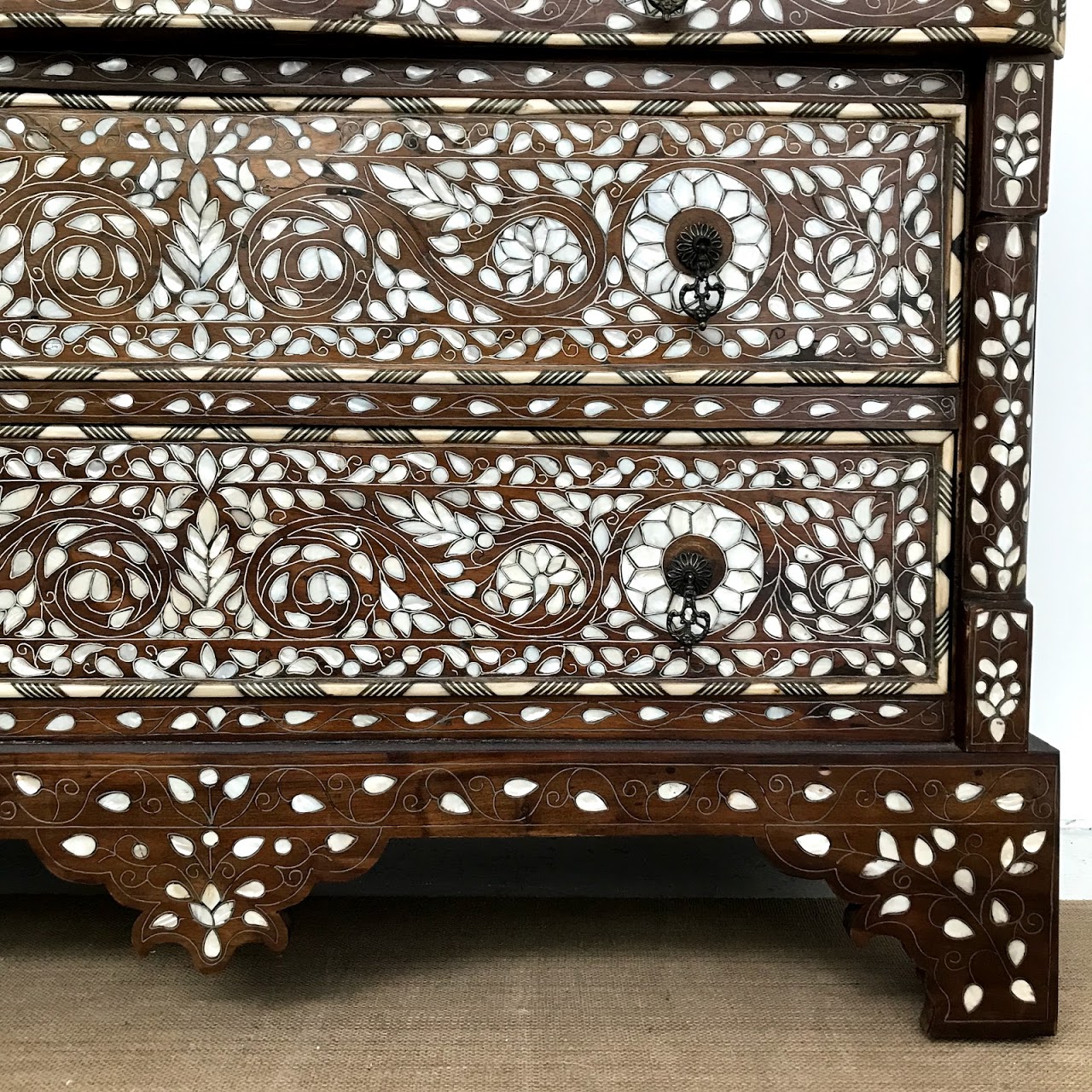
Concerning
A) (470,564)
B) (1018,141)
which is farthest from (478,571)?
(1018,141)

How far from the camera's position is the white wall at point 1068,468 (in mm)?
1341

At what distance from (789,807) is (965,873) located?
0.62ft

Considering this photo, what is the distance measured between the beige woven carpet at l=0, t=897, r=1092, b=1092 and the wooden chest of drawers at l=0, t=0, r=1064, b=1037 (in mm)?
115

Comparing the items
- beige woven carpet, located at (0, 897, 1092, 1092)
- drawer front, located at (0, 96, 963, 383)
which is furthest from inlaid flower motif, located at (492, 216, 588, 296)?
beige woven carpet, located at (0, 897, 1092, 1092)

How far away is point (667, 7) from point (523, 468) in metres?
0.45

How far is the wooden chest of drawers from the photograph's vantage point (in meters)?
0.94

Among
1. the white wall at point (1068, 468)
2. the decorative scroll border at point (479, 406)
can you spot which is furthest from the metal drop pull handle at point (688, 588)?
the white wall at point (1068, 468)

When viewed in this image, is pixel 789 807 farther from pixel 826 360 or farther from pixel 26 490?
pixel 26 490

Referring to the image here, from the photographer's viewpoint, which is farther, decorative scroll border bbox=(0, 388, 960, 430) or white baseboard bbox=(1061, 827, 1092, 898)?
white baseboard bbox=(1061, 827, 1092, 898)

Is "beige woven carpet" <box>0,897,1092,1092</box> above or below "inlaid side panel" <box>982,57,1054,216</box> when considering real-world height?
below

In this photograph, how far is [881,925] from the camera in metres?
0.98

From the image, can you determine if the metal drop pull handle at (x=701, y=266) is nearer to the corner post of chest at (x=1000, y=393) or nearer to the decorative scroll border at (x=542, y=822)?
the corner post of chest at (x=1000, y=393)

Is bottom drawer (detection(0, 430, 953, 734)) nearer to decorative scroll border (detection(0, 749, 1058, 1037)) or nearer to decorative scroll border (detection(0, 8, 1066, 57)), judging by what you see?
decorative scroll border (detection(0, 749, 1058, 1037))

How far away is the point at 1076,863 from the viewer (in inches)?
54.6
